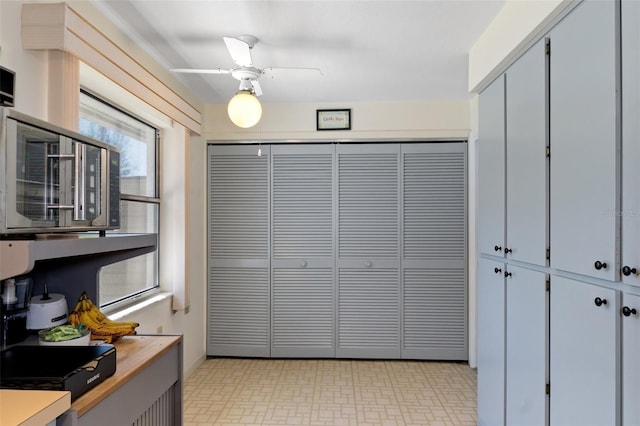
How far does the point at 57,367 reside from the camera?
3.81ft

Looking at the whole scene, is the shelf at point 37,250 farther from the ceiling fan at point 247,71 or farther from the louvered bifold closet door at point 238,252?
the louvered bifold closet door at point 238,252

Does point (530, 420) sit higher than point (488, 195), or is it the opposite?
point (488, 195)

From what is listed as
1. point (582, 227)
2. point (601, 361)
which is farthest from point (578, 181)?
point (601, 361)

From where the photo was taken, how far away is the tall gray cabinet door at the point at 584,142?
1.26 m

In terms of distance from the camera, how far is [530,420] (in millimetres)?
1801

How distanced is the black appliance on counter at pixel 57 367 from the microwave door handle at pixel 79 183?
452mm

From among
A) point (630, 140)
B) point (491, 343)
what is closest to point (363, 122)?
point (491, 343)

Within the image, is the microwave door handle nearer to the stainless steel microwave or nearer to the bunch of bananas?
the stainless steel microwave

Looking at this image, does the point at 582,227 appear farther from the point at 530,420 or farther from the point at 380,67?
the point at 380,67

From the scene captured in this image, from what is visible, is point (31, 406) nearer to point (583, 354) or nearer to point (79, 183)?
point (79, 183)

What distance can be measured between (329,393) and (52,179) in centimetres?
263

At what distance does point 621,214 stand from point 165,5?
231cm

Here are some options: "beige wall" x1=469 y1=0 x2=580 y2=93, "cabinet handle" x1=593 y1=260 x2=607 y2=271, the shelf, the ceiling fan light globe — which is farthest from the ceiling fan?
"cabinet handle" x1=593 y1=260 x2=607 y2=271

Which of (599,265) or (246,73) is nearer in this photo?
(599,265)
